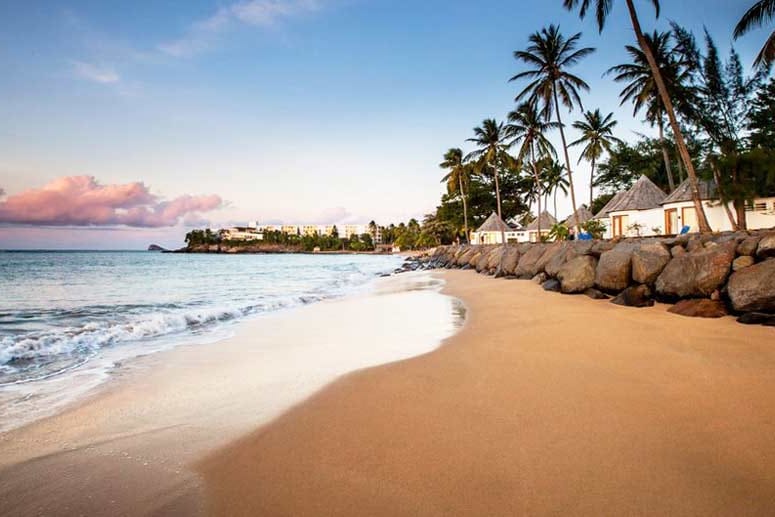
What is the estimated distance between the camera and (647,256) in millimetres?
8922

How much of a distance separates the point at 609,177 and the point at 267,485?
52.7m

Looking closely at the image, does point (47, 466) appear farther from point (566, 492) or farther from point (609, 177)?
point (609, 177)

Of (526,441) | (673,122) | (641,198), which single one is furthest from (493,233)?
(526,441)

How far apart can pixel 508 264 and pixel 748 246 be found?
10.6m

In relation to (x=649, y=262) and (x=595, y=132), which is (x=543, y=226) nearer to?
(x=595, y=132)

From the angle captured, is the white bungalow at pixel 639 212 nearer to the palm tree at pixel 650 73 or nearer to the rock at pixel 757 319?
the palm tree at pixel 650 73

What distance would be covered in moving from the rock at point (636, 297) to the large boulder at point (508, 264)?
336 inches

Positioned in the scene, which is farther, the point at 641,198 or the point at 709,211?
the point at 641,198

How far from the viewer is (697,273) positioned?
7.64m

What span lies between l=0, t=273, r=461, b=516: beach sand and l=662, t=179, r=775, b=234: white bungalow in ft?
62.4

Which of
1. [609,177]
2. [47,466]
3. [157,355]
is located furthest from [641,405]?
[609,177]

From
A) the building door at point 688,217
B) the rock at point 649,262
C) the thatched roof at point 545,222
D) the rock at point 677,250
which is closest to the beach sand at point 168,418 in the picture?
the rock at point 649,262

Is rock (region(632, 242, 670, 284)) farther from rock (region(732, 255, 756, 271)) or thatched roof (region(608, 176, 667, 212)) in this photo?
thatched roof (region(608, 176, 667, 212))

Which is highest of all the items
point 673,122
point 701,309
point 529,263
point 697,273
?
point 673,122
